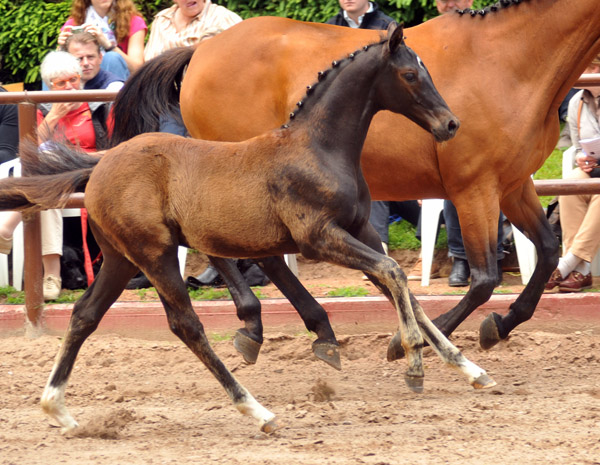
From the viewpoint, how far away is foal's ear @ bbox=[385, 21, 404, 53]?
3.93 m

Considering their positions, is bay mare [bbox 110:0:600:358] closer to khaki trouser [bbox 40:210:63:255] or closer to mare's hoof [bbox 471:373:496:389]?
Answer: mare's hoof [bbox 471:373:496:389]

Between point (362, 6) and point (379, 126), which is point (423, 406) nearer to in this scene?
point (379, 126)

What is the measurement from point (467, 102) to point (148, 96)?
1.81 m

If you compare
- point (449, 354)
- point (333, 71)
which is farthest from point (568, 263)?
point (333, 71)

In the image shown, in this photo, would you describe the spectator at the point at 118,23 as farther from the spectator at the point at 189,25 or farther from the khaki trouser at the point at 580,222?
→ the khaki trouser at the point at 580,222

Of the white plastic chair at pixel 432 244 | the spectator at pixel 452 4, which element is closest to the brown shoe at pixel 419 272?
the white plastic chair at pixel 432 244

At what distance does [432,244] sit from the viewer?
6551 mm

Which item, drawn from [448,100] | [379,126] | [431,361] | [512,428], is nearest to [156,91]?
[379,126]

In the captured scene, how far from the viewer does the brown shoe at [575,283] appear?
6227 mm

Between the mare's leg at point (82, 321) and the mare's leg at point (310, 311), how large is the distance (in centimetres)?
85

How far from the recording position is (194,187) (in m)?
4.02

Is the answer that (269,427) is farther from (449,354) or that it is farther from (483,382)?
(483,382)

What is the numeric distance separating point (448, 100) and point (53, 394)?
92.4 inches

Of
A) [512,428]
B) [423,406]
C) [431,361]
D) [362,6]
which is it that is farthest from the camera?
[362,6]
